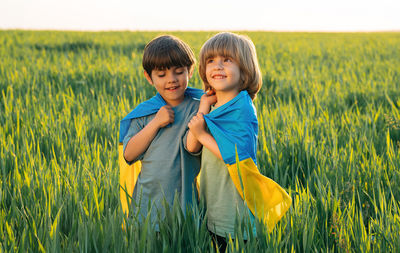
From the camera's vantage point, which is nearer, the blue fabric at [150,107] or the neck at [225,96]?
the neck at [225,96]

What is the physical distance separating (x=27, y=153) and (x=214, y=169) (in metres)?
1.60

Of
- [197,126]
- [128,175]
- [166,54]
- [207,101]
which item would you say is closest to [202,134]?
[197,126]

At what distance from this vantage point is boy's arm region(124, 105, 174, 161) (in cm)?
160

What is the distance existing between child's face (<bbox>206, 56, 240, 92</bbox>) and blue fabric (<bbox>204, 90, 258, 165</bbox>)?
2.3 inches

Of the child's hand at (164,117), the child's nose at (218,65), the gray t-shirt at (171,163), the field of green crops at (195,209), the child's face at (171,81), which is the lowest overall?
the field of green crops at (195,209)

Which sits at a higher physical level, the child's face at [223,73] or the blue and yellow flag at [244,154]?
the child's face at [223,73]

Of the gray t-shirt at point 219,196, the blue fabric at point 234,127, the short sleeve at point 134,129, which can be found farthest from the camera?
the short sleeve at point 134,129

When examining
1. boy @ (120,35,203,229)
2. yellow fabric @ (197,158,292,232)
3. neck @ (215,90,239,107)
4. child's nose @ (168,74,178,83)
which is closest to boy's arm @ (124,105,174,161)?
boy @ (120,35,203,229)

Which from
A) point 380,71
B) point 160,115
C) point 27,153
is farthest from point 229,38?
point 380,71

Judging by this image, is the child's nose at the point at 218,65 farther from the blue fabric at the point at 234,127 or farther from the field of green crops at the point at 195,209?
the field of green crops at the point at 195,209

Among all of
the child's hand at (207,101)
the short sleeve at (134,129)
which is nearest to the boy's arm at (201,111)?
the child's hand at (207,101)

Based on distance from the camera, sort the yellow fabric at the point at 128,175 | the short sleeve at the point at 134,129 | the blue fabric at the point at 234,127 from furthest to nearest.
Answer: the yellow fabric at the point at 128,175, the short sleeve at the point at 134,129, the blue fabric at the point at 234,127

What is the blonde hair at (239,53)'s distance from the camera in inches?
58.7

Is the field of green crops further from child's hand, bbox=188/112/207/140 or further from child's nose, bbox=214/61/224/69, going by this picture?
child's nose, bbox=214/61/224/69
